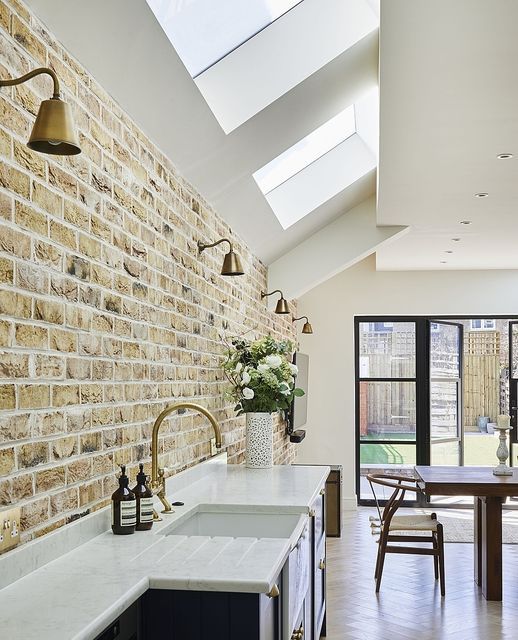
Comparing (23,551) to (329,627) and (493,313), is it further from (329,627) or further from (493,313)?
(493,313)

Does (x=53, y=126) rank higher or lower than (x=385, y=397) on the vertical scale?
higher

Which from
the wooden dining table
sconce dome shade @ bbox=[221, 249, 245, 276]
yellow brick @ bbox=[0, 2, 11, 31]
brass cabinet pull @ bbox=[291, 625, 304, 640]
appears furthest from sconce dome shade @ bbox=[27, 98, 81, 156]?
the wooden dining table

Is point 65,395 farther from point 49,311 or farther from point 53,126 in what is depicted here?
point 53,126

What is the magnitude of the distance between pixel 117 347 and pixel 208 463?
4.80 ft

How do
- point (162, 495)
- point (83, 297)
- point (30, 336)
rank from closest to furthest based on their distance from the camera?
point (30, 336) → point (83, 297) → point (162, 495)

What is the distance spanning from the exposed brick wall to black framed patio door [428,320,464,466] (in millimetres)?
5773

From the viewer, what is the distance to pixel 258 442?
4.42 m

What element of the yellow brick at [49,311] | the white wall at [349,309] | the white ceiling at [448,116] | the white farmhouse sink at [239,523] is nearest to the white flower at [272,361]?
the white ceiling at [448,116]

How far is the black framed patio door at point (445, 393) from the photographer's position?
921 cm

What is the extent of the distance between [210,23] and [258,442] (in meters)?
2.23

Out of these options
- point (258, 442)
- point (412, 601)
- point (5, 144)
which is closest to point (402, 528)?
point (412, 601)

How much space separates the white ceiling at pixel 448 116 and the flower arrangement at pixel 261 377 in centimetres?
132

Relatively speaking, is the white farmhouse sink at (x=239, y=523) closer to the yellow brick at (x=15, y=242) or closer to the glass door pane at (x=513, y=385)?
the yellow brick at (x=15, y=242)

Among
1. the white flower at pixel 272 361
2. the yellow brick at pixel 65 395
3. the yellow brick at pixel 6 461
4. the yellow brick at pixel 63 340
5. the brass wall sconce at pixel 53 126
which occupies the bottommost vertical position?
the yellow brick at pixel 6 461
